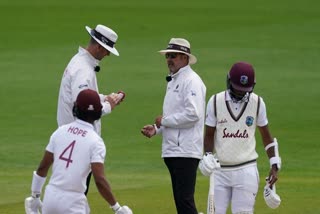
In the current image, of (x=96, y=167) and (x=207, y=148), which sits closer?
(x=96, y=167)

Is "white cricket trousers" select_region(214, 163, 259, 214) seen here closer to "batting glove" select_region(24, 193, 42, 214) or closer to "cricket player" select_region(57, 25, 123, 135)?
"cricket player" select_region(57, 25, 123, 135)

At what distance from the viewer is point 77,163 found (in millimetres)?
9766

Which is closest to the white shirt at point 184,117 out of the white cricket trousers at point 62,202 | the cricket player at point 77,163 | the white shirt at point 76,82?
the white shirt at point 76,82

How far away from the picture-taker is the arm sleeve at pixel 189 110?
12180 millimetres

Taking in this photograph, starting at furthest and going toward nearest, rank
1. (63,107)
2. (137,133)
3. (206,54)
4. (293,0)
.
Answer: (293,0)
(206,54)
(137,133)
(63,107)

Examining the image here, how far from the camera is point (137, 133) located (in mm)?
22797

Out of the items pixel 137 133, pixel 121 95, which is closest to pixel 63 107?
pixel 121 95

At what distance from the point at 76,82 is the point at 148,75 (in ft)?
58.2

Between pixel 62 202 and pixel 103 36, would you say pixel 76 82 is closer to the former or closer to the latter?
pixel 103 36

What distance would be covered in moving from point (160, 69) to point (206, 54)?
9.52 ft

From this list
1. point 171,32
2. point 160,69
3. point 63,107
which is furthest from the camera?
point 171,32

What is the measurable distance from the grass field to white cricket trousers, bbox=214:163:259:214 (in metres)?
2.82

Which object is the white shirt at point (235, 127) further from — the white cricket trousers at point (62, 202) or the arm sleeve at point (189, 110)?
the white cricket trousers at point (62, 202)

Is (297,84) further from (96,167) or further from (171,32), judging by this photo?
(96,167)
